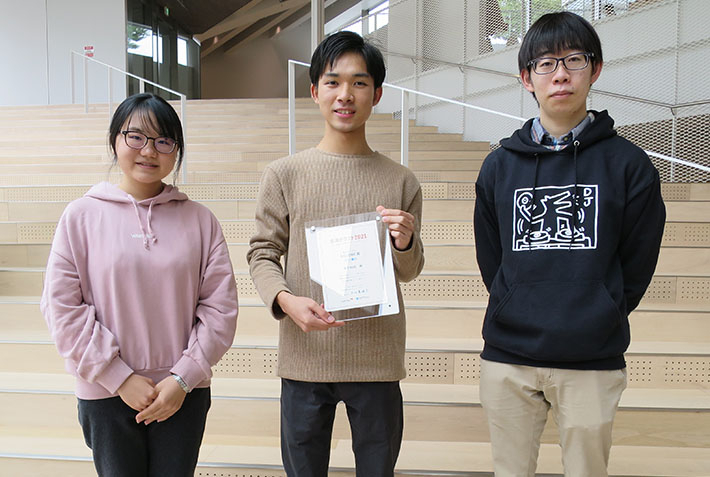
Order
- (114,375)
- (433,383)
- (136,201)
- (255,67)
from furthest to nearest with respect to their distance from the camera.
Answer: (255,67), (433,383), (136,201), (114,375)

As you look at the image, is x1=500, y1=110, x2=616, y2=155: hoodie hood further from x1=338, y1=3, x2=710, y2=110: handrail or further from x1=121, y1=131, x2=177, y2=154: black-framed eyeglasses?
x1=338, y1=3, x2=710, y2=110: handrail

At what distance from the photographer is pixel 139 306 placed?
4.00ft

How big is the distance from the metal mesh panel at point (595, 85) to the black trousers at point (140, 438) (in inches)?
176

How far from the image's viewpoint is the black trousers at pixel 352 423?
1314mm

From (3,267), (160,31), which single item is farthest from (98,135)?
(160,31)

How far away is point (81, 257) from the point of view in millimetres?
1217

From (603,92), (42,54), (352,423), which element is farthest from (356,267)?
(42,54)

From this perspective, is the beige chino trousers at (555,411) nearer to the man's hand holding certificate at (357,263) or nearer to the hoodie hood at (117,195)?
the man's hand holding certificate at (357,263)

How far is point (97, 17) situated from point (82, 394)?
36.5 feet

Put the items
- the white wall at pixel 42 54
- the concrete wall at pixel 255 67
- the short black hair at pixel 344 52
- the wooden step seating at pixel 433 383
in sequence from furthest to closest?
the concrete wall at pixel 255 67 < the white wall at pixel 42 54 < the wooden step seating at pixel 433 383 < the short black hair at pixel 344 52

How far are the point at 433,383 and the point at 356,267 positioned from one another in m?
1.30

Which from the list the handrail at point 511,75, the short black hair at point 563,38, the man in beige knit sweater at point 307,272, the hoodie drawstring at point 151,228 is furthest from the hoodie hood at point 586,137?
the handrail at point 511,75

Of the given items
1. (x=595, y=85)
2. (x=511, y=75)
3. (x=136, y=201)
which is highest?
(x=511, y=75)

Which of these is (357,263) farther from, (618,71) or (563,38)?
(618,71)
